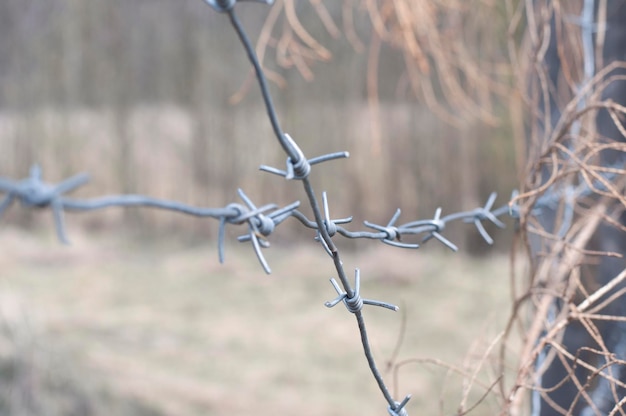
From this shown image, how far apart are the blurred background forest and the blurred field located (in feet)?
0.91

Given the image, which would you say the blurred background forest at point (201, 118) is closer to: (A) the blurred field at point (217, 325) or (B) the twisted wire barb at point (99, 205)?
(A) the blurred field at point (217, 325)

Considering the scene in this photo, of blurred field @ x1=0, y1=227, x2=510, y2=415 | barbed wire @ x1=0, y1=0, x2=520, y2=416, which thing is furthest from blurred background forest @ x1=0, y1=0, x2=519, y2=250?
barbed wire @ x1=0, y1=0, x2=520, y2=416

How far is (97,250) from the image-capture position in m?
3.91

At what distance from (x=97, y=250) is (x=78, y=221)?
236mm

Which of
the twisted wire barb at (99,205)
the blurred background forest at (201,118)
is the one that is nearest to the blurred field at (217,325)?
the blurred background forest at (201,118)

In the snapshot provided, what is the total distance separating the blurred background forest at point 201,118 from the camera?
386 cm

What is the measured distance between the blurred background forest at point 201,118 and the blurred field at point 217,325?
276 mm

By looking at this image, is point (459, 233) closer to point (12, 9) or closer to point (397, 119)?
point (397, 119)

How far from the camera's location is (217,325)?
10.3 ft

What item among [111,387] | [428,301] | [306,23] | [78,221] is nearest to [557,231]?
[111,387]

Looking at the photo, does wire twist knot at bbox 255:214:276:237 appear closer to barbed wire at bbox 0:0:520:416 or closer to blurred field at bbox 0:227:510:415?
barbed wire at bbox 0:0:520:416

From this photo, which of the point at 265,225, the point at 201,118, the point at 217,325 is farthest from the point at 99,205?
the point at 201,118

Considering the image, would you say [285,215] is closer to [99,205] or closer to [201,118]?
[99,205]

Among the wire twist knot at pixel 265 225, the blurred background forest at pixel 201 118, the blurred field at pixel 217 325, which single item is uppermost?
the wire twist knot at pixel 265 225
